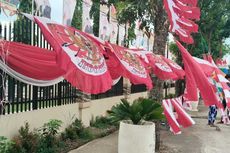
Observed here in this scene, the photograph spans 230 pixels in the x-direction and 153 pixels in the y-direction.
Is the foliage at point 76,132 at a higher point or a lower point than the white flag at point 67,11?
lower

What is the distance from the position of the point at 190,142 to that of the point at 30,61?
22.5 ft

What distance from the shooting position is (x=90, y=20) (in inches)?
451

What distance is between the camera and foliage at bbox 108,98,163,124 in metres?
8.41

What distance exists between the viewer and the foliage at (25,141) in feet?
24.0

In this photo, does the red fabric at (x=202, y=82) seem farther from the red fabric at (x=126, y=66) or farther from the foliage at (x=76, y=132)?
the foliage at (x=76, y=132)

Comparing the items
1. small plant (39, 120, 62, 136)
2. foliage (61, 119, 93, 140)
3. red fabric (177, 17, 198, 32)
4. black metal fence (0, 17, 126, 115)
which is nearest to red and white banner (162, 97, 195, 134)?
red fabric (177, 17, 198, 32)

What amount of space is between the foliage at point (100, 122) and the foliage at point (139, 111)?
149 inches

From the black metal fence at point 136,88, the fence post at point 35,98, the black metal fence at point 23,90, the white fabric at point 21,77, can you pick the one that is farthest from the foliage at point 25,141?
the black metal fence at point 136,88

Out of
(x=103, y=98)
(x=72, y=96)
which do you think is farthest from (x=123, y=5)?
(x=103, y=98)

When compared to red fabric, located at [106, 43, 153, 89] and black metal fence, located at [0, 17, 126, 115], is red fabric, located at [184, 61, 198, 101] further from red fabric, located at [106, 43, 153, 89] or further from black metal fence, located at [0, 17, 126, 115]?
black metal fence, located at [0, 17, 126, 115]

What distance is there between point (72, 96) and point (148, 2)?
3.69 meters

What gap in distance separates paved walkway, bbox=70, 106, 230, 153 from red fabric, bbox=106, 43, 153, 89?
2151 mm

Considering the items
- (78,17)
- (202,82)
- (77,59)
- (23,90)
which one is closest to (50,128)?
(23,90)

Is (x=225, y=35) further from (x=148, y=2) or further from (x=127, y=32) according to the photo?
(x=148, y=2)
